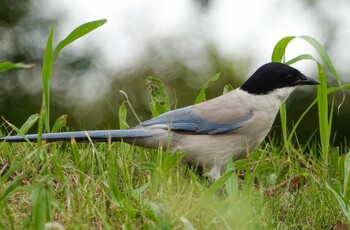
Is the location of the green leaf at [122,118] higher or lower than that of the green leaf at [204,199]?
higher

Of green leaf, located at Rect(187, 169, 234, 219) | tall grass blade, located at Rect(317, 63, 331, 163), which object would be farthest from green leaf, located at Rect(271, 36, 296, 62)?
green leaf, located at Rect(187, 169, 234, 219)

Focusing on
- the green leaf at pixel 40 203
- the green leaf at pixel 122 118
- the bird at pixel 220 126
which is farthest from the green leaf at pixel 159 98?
the green leaf at pixel 40 203

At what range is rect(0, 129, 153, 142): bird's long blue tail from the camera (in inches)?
185

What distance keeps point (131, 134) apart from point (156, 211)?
1362 millimetres

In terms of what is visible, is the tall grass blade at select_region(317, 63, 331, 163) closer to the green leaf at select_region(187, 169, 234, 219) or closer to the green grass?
the green grass

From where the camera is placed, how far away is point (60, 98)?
8406 millimetres

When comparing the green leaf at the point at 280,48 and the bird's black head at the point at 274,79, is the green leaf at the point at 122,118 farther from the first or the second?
the green leaf at the point at 280,48

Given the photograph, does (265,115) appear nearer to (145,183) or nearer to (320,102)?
(320,102)

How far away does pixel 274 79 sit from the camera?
5406mm

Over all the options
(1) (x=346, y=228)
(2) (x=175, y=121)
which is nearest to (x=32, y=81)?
(2) (x=175, y=121)

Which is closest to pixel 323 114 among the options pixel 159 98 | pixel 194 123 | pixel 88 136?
pixel 194 123

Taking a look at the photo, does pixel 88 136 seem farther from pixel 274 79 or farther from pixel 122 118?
pixel 274 79

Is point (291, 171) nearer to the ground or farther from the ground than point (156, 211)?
nearer to the ground

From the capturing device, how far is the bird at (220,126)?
5062 millimetres
